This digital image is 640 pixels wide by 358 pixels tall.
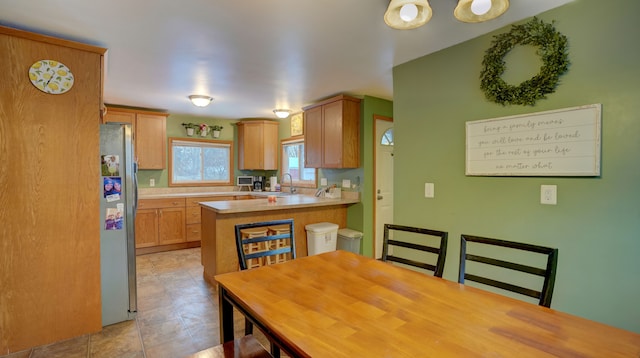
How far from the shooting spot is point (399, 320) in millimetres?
1098

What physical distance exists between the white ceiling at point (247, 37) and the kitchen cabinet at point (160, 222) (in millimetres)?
1845

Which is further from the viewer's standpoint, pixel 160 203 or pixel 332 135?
pixel 160 203

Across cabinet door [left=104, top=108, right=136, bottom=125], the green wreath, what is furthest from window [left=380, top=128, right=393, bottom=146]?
cabinet door [left=104, top=108, right=136, bottom=125]

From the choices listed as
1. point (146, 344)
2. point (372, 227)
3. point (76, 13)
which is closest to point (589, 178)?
point (372, 227)

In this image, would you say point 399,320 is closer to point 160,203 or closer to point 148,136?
point 160,203

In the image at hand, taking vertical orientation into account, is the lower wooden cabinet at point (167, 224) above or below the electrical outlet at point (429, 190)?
below

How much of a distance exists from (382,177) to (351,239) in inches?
39.9

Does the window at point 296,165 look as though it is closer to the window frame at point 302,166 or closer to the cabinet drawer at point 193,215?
the window frame at point 302,166

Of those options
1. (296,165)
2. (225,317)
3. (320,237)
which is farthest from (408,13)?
(296,165)

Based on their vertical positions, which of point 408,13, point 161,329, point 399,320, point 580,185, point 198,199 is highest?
point 408,13

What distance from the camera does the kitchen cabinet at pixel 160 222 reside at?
471cm

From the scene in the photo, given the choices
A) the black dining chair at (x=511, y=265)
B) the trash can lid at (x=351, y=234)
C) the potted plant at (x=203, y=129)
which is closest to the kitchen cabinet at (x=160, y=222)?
the potted plant at (x=203, y=129)

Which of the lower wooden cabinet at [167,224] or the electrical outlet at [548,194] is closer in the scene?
the electrical outlet at [548,194]

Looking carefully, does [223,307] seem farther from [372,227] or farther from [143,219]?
A: [143,219]
